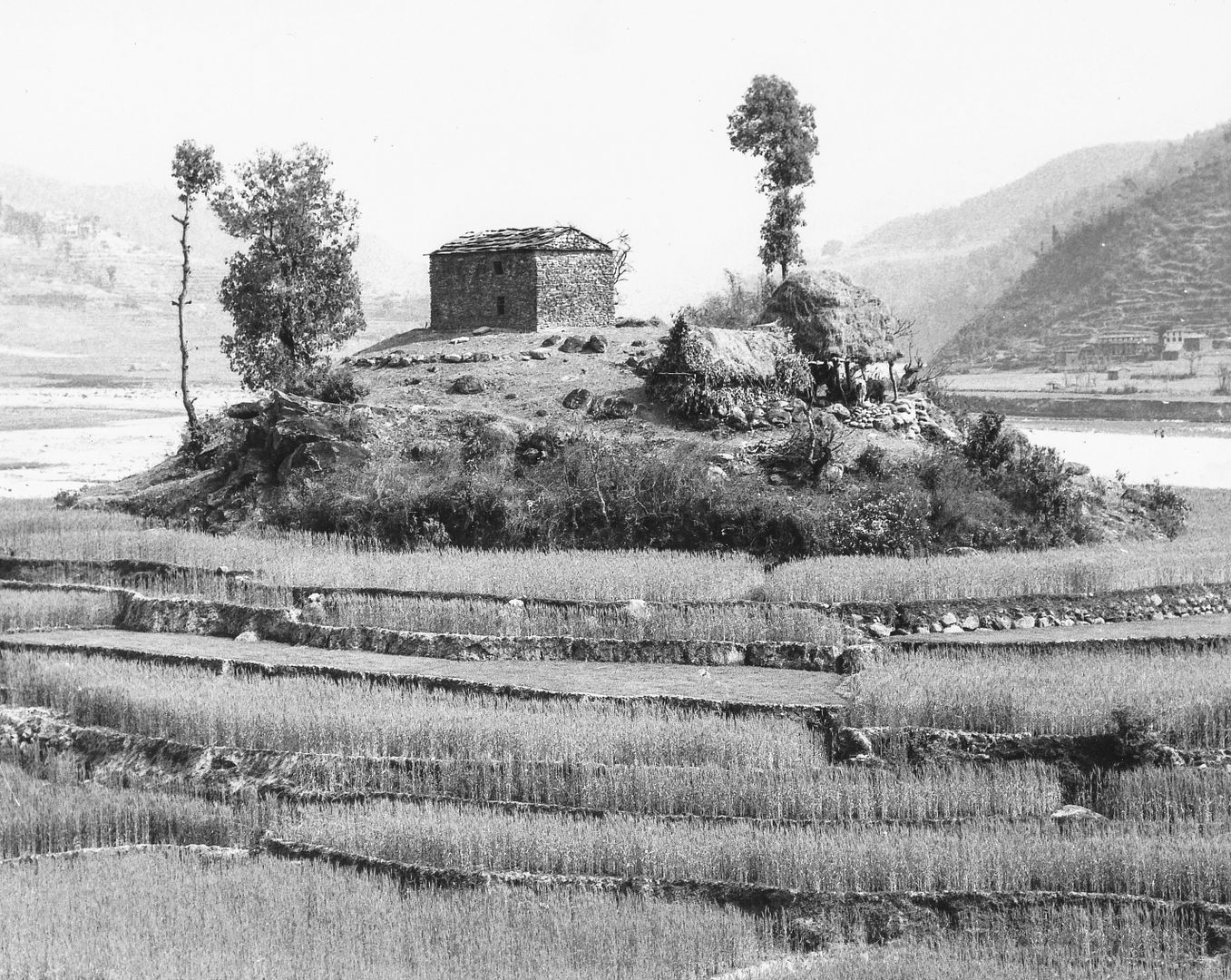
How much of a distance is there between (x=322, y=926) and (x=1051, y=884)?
6516 millimetres

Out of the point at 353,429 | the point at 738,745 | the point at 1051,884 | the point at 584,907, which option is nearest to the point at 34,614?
the point at 353,429

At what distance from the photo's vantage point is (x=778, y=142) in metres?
45.1

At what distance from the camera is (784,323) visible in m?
39.3

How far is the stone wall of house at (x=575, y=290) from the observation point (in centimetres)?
4228

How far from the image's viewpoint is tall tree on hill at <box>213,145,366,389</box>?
46.8 meters

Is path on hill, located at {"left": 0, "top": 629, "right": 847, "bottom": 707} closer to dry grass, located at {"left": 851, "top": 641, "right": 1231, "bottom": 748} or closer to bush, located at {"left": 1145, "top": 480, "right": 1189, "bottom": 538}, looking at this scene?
dry grass, located at {"left": 851, "top": 641, "right": 1231, "bottom": 748}

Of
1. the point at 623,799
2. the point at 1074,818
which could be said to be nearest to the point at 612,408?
the point at 623,799

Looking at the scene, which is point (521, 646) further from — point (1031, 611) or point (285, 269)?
point (285, 269)

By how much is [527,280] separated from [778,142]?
9.23m

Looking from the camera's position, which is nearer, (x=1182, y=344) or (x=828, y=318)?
(x=828, y=318)

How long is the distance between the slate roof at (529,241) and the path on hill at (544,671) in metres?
19.6

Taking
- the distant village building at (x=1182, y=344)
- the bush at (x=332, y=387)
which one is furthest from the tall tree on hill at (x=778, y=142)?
the distant village building at (x=1182, y=344)

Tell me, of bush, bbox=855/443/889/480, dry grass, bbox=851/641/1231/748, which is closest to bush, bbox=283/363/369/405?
bush, bbox=855/443/889/480

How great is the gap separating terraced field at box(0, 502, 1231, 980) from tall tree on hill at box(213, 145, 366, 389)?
923 inches
